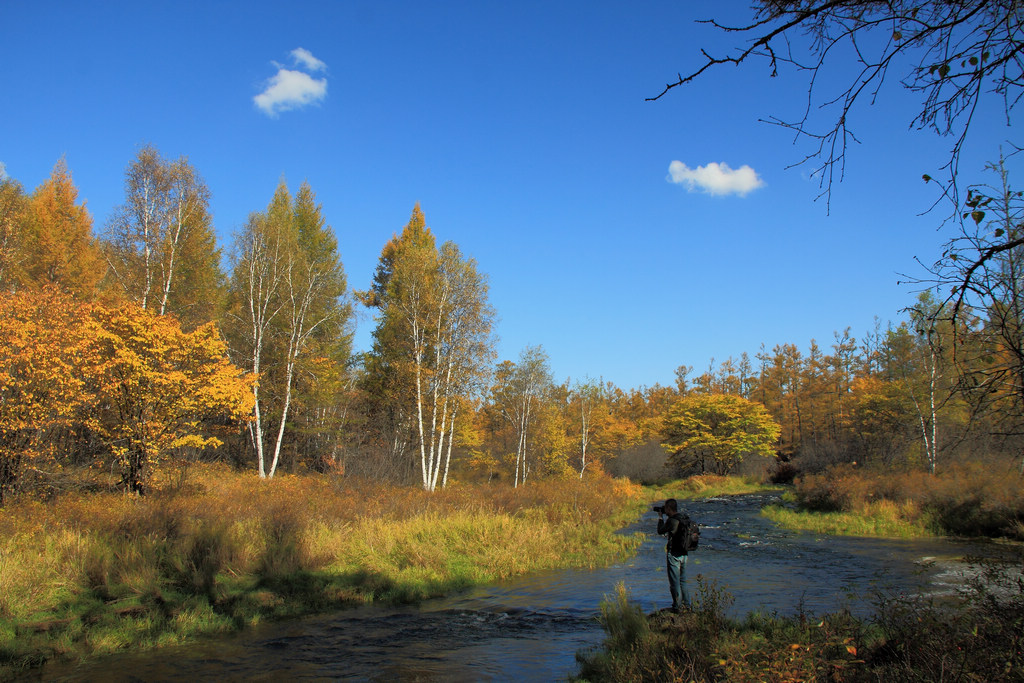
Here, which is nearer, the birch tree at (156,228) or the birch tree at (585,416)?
the birch tree at (156,228)

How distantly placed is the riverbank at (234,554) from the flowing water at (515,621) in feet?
2.26

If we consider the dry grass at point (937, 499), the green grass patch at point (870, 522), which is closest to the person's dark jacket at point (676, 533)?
the dry grass at point (937, 499)

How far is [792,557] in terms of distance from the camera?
1667 centimetres

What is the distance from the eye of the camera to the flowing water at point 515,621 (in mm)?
8094

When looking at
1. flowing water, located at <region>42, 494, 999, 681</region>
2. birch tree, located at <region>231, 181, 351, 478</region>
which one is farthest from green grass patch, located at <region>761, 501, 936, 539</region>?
birch tree, located at <region>231, 181, 351, 478</region>

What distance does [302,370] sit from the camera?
27203 millimetres

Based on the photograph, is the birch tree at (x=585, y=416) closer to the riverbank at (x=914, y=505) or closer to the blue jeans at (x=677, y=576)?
the riverbank at (x=914, y=505)

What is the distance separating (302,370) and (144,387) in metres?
10.6

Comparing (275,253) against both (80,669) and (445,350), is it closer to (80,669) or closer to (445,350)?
(445,350)

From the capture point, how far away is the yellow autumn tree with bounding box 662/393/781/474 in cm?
4794

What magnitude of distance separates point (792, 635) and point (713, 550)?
1298 cm

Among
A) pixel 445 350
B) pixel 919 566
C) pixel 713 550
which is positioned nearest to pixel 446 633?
pixel 713 550

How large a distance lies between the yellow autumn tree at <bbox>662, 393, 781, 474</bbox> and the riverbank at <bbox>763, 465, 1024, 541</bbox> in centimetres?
2024

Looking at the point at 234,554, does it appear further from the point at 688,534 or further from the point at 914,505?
the point at 914,505
